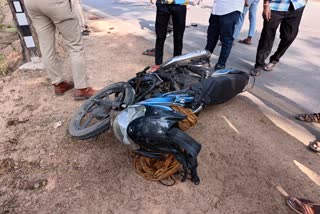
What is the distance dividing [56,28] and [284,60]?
4003 mm

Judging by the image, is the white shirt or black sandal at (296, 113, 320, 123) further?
the white shirt

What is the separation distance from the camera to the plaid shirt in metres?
3.91

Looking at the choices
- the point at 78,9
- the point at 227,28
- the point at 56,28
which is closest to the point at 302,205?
the point at 227,28

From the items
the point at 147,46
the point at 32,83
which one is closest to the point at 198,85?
the point at 32,83

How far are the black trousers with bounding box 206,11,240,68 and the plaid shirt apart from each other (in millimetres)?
553

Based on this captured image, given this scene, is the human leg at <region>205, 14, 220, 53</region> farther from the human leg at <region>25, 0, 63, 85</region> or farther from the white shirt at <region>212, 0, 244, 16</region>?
the human leg at <region>25, 0, 63, 85</region>

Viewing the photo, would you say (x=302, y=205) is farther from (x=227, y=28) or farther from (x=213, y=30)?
(x=213, y=30)

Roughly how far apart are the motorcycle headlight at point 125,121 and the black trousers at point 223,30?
2.44 m

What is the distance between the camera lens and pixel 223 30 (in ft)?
13.5

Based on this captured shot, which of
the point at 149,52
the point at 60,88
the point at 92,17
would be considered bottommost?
the point at 92,17

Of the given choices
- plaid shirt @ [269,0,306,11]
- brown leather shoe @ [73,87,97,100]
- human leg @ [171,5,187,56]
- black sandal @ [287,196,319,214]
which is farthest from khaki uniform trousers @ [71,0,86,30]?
black sandal @ [287,196,319,214]

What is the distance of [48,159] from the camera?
2674mm

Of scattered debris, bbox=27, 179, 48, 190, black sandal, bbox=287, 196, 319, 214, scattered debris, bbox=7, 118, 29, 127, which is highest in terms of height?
black sandal, bbox=287, 196, 319, 214

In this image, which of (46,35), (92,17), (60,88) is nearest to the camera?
(46,35)
